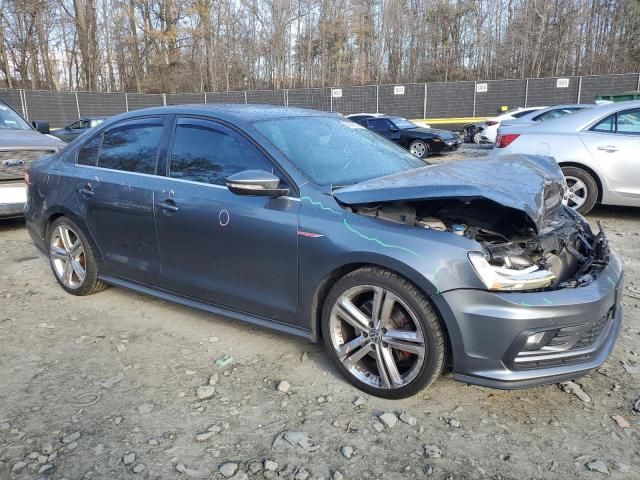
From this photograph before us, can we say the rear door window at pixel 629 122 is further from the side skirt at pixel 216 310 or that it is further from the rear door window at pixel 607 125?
the side skirt at pixel 216 310

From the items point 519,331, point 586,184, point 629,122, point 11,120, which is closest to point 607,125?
point 629,122

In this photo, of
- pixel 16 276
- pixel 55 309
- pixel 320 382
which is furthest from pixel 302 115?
pixel 16 276

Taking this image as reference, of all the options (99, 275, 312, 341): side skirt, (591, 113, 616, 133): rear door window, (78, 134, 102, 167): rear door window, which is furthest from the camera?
(591, 113, 616, 133): rear door window

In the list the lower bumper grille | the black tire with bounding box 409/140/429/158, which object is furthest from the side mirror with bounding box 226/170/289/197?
the black tire with bounding box 409/140/429/158

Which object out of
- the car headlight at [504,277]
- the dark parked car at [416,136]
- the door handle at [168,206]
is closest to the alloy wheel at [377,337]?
the car headlight at [504,277]

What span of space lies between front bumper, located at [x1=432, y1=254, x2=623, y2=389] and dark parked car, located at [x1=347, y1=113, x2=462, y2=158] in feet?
41.8

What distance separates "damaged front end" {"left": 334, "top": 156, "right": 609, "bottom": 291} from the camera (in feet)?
8.35

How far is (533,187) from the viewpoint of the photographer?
2.88 metres

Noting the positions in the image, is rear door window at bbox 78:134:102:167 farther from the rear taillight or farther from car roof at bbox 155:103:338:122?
the rear taillight

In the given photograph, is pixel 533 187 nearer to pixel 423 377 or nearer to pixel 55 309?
pixel 423 377

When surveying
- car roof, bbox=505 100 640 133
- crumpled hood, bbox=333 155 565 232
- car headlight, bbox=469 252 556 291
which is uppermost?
car roof, bbox=505 100 640 133

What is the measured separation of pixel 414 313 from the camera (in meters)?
2.62

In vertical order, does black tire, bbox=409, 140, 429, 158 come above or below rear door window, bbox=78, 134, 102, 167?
below

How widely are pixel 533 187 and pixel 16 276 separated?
4.81m
